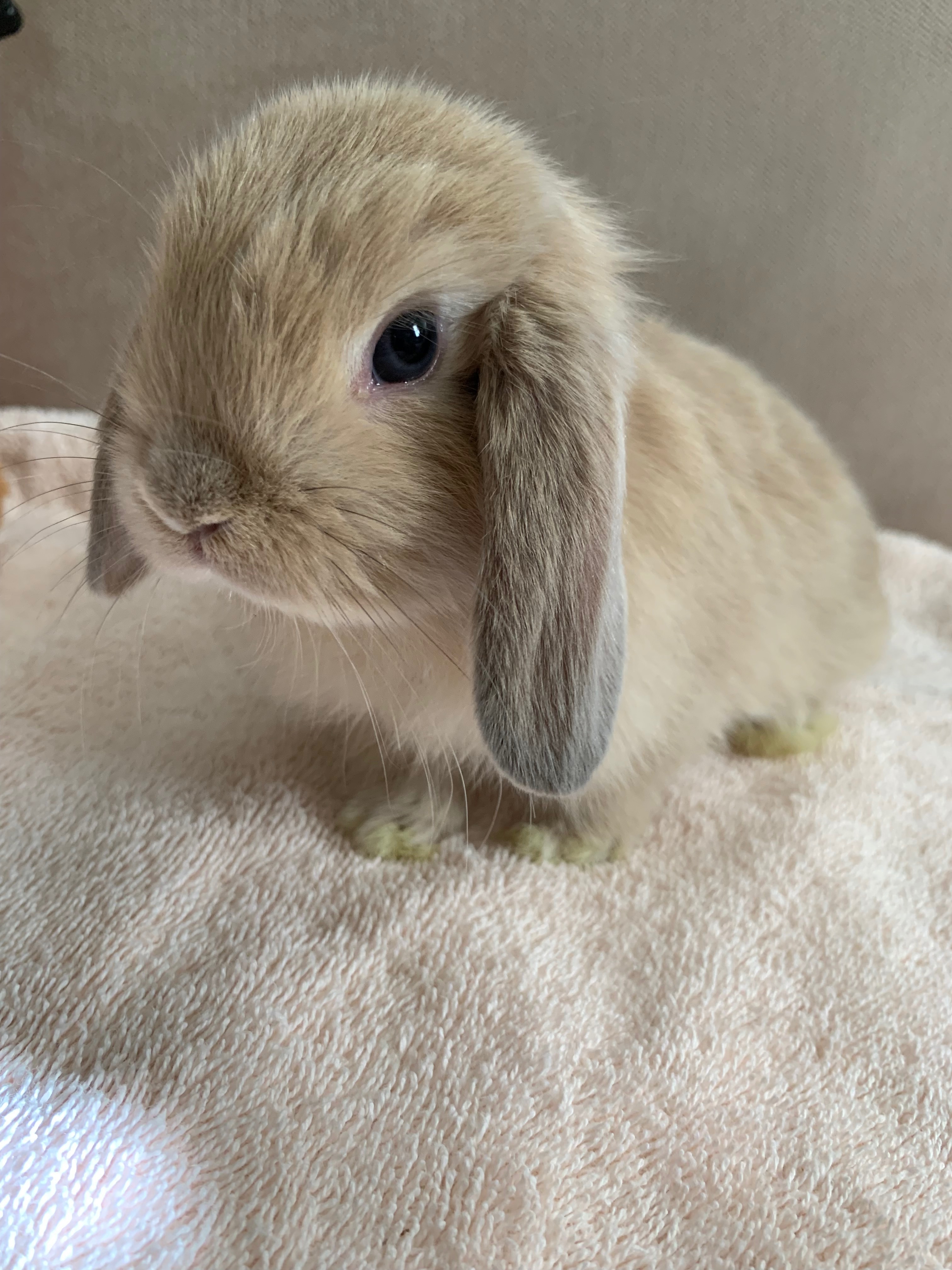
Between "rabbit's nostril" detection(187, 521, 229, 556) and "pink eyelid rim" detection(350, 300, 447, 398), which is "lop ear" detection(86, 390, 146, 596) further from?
"pink eyelid rim" detection(350, 300, 447, 398)

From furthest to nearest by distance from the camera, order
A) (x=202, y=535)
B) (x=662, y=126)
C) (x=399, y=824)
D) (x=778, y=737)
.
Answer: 1. (x=662, y=126)
2. (x=778, y=737)
3. (x=399, y=824)
4. (x=202, y=535)

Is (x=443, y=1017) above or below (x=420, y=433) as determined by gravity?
below

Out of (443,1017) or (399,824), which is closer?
(443,1017)

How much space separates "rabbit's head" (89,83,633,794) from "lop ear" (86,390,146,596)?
7cm

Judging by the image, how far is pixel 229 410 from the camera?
705mm

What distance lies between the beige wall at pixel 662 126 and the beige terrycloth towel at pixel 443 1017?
74cm

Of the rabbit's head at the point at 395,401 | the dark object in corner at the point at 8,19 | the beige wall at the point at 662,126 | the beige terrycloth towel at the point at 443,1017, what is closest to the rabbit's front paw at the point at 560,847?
the beige terrycloth towel at the point at 443,1017

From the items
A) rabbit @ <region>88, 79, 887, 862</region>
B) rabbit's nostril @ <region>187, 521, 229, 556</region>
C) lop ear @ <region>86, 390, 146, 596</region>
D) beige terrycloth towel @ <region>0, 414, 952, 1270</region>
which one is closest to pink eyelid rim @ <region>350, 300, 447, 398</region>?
rabbit @ <region>88, 79, 887, 862</region>

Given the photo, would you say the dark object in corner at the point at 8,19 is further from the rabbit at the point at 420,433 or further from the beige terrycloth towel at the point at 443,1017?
the beige terrycloth towel at the point at 443,1017

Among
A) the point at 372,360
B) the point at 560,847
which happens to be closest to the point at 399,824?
the point at 560,847

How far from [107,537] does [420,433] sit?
42 centimetres

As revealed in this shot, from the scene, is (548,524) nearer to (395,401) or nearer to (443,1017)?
(395,401)

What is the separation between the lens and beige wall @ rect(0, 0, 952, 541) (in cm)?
139

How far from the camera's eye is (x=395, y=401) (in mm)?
769
